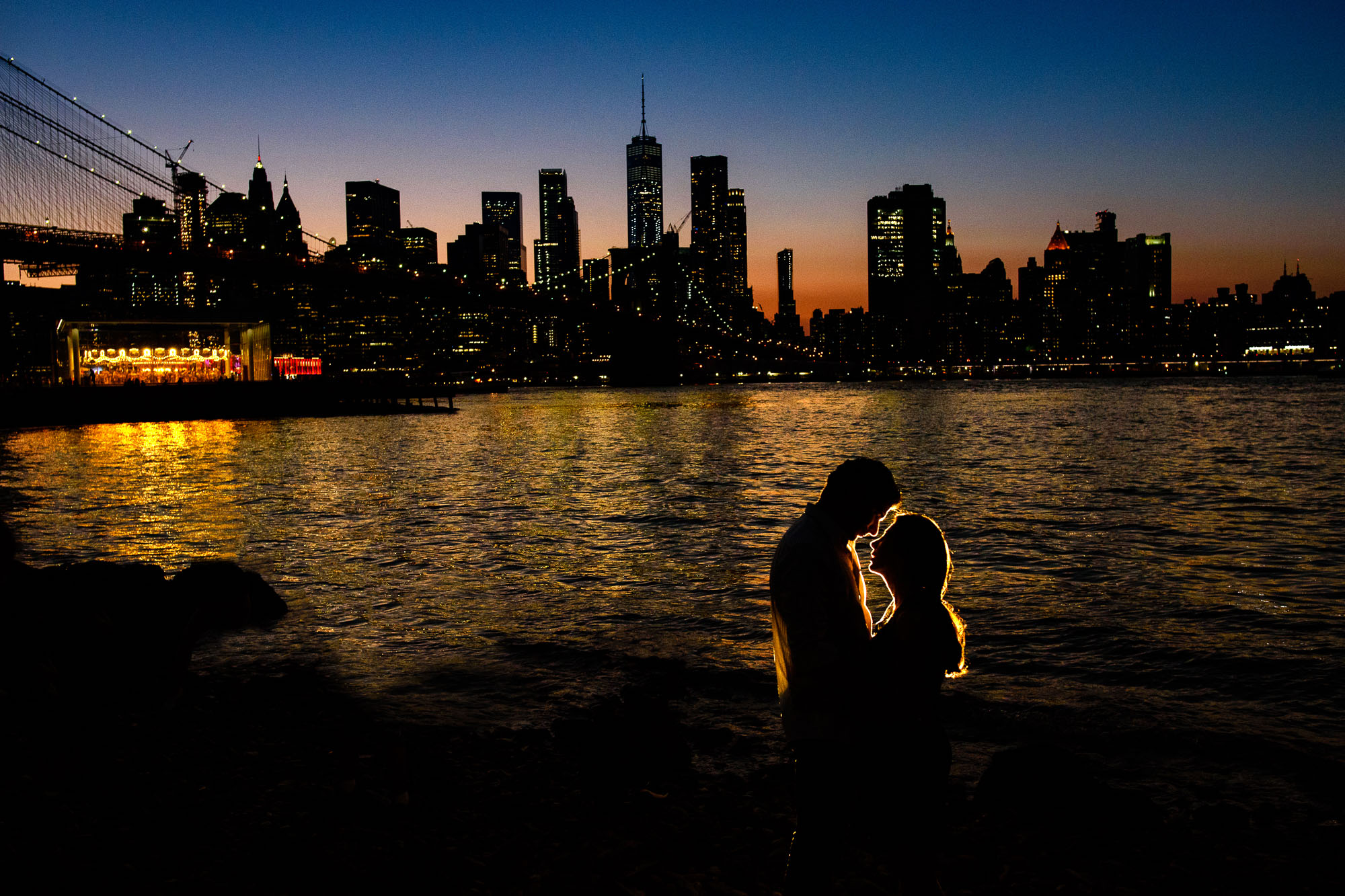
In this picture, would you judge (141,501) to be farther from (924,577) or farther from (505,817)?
(924,577)

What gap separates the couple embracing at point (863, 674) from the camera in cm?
306

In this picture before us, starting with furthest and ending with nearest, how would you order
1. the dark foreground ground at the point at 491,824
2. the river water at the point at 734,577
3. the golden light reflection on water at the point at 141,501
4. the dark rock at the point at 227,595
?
the golden light reflection on water at the point at 141,501 < the dark rock at the point at 227,595 < the river water at the point at 734,577 < the dark foreground ground at the point at 491,824

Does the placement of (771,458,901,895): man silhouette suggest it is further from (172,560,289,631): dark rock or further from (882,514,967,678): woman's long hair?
(172,560,289,631): dark rock

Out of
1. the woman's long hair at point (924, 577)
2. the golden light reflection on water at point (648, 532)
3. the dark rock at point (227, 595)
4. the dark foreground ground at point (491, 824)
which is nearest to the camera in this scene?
the woman's long hair at point (924, 577)

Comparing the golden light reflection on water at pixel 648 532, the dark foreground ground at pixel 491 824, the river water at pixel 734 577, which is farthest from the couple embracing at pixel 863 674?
the golden light reflection on water at pixel 648 532

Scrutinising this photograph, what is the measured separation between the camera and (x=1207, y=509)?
69.6 feet

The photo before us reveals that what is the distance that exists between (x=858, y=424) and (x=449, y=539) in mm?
48492

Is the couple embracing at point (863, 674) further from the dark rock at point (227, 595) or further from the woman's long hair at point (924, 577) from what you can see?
the dark rock at point (227, 595)

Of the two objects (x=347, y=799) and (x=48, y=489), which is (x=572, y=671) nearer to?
(x=347, y=799)

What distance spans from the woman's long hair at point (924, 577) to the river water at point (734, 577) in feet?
11.4

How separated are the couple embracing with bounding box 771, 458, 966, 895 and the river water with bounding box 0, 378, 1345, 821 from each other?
311 cm

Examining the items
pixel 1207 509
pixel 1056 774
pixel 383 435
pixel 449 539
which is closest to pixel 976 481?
pixel 1207 509

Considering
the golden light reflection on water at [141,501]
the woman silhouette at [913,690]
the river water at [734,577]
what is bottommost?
the river water at [734,577]

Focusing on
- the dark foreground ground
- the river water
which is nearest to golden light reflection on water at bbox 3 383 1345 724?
the river water
